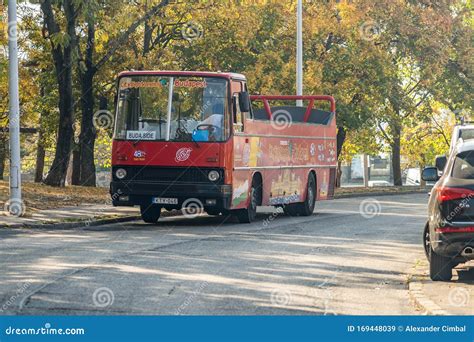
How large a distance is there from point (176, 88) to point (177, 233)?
350 cm

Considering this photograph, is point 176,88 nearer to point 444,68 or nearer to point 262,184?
point 262,184

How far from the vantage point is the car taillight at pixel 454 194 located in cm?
1348

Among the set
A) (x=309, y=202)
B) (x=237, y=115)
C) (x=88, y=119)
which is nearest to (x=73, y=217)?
(x=237, y=115)

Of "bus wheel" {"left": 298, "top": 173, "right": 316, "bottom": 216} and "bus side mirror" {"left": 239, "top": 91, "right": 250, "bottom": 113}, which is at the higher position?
"bus side mirror" {"left": 239, "top": 91, "right": 250, "bottom": 113}

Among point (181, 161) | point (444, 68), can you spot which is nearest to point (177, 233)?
point (181, 161)

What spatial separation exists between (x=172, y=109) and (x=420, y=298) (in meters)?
12.4

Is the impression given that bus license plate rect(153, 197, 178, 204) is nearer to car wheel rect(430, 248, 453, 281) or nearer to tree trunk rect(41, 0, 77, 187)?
car wheel rect(430, 248, 453, 281)

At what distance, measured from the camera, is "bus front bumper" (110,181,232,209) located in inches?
930

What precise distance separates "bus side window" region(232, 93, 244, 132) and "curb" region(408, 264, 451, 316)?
30.6 ft

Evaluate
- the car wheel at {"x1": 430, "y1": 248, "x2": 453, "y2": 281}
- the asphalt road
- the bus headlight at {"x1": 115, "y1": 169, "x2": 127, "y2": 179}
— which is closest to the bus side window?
the asphalt road

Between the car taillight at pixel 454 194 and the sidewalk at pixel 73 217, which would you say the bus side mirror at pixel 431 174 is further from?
the sidewalk at pixel 73 217

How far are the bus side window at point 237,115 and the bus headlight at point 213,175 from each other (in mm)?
1006

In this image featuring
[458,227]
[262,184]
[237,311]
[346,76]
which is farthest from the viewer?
[346,76]

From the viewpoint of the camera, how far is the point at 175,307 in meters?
11.5
